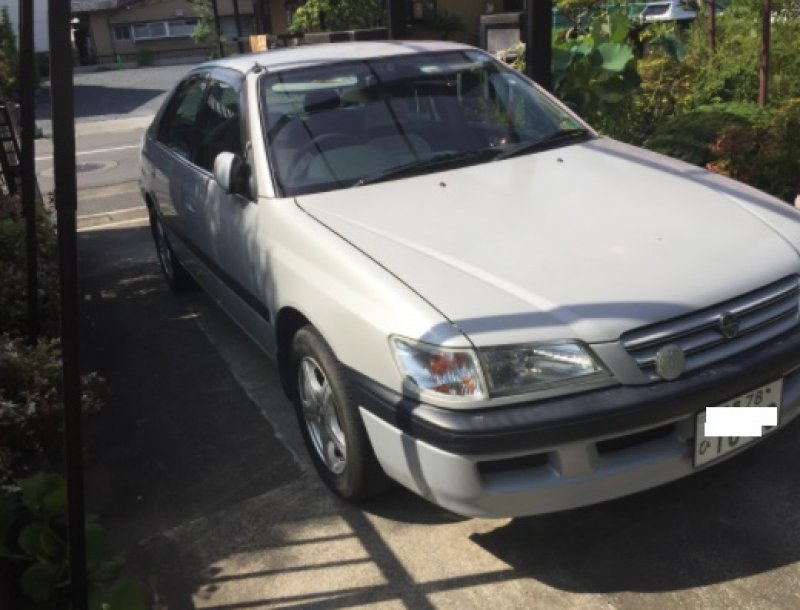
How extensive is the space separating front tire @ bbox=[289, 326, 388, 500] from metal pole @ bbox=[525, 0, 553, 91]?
12.9ft

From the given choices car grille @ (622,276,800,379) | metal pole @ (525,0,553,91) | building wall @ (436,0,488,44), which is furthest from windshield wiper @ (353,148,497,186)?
building wall @ (436,0,488,44)

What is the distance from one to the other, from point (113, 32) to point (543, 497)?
148 feet

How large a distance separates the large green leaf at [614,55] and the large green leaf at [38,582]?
585cm

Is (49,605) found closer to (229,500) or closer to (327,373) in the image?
(229,500)

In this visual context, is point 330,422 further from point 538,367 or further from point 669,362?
point 669,362

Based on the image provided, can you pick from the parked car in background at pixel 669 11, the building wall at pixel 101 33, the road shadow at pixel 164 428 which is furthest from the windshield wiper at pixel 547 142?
the building wall at pixel 101 33

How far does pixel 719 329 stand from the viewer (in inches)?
91.3

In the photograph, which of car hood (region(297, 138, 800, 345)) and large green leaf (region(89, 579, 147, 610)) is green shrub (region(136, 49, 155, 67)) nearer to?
car hood (region(297, 138, 800, 345))

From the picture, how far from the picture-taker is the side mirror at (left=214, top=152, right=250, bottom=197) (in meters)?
3.27

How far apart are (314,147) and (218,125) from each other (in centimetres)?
88

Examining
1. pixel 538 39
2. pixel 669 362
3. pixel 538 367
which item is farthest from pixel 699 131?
pixel 538 367

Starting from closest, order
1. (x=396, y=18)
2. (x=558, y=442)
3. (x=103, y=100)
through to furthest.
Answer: (x=558, y=442)
(x=396, y=18)
(x=103, y=100)

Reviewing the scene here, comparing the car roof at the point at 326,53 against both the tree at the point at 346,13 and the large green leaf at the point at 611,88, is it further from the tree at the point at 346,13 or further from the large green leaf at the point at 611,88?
the tree at the point at 346,13

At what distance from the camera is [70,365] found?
1.91 m
